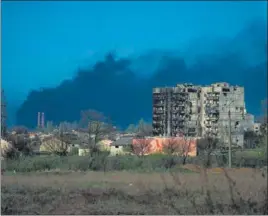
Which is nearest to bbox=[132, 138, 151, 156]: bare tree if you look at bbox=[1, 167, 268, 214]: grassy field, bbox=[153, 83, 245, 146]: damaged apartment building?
bbox=[153, 83, 245, 146]: damaged apartment building

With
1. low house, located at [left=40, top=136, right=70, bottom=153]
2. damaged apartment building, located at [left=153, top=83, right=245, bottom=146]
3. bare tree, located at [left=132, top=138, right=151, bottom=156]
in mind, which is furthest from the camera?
damaged apartment building, located at [left=153, top=83, right=245, bottom=146]

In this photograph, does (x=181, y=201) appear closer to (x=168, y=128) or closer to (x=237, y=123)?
(x=237, y=123)

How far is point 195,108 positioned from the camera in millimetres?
75688

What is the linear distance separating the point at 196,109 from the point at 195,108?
41cm

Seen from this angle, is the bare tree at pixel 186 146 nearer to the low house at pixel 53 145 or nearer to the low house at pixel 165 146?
the low house at pixel 165 146

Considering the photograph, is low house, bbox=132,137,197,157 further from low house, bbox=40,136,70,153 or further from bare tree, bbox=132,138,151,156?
low house, bbox=40,136,70,153

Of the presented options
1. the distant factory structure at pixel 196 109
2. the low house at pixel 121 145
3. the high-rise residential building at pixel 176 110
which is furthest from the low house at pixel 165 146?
the high-rise residential building at pixel 176 110

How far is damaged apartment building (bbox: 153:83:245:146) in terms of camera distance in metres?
65.8

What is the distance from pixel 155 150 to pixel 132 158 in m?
15.8

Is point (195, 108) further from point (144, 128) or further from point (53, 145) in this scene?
point (53, 145)

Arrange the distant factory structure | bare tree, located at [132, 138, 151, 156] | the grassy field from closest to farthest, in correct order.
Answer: the grassy field → bare tree, located at [132, 138, 151, 156] → the distant factory structure

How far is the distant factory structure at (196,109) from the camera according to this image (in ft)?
214

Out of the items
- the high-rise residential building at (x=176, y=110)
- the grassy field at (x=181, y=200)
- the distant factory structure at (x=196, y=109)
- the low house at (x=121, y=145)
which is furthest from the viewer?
the high-rise residential building at (x=176, y=110)

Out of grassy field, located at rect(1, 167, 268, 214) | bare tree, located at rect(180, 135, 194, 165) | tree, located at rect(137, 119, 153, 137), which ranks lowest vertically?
grassy field, located at rect(1, 167, 268, 214)
